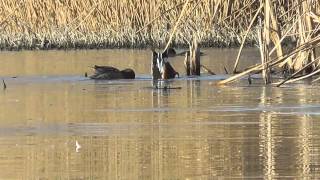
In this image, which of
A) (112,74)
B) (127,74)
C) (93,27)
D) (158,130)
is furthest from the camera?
(93,27)

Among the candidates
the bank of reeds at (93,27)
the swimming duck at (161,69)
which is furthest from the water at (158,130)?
the bank of reeds at (93,27)

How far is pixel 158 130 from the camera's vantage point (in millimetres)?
10000

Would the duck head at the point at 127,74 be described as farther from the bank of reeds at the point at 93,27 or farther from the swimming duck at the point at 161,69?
the bank of reeds at the point at 93,27

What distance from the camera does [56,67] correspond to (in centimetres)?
2205

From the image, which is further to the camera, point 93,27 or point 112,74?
point 93,27

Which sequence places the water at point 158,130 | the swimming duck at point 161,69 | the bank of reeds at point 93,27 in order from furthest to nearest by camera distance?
the bank of reeds at point 93,27 < the swimming duck at point 161,69 < the water at point 158,130

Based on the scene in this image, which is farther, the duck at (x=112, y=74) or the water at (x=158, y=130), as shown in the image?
the duck at (x=112, y=74)

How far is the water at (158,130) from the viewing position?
7.60 m

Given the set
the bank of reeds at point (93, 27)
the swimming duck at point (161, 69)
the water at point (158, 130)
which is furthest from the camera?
the bank of reeds at point (93, 27)

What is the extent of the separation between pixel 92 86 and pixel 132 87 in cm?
71

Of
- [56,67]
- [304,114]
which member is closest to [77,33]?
[56,67]

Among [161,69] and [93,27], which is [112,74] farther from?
[93,27]

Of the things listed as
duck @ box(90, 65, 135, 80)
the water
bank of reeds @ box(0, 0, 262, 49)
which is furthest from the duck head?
bank of reeds @ box(0, 0, 262, 49)

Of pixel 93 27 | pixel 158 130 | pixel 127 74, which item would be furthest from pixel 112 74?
pixel 93 27
